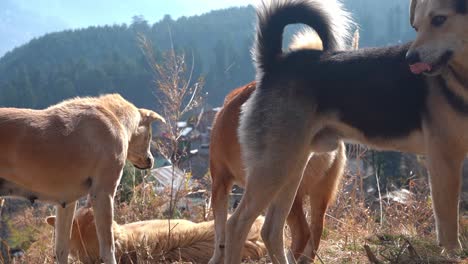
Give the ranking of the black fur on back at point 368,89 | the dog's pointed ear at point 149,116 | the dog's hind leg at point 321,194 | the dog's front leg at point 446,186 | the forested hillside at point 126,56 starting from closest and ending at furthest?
the dog's front leg at point 446,186 < the black fur on back at point 368,89 < the dog's hind leg at point 321,194 < the dog's pointed ear at point 149,116 < the forested hillside at point 126,56

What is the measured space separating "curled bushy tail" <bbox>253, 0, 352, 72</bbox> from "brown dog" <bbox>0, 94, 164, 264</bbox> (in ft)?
4.89

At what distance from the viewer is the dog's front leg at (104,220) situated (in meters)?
3.97

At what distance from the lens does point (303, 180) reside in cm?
395

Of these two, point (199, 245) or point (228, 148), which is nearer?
point (228, 148)

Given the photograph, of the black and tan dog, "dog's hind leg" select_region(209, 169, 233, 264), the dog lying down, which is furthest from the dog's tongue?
the dog lying down

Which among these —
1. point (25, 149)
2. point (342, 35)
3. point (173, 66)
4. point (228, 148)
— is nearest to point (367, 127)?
point (342, 35)

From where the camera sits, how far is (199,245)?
4605 millimetres

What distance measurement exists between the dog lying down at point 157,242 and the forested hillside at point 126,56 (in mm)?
12745

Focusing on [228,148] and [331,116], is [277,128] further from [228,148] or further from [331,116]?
[228,148]

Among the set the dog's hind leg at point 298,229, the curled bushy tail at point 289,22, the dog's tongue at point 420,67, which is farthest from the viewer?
the dog's hind leg at point 298,229

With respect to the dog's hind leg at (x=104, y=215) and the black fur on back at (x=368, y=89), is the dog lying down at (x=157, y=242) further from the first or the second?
the black fur on back at (x=368, y=89)

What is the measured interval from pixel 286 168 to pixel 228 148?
97cm

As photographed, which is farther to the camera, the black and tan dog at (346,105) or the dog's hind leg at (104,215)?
the dog's hind leg at (104,215)

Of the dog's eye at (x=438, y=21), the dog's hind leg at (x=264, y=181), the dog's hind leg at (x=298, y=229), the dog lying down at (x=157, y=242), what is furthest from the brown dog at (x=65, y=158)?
the dog's eye at (x=438, y=21)
